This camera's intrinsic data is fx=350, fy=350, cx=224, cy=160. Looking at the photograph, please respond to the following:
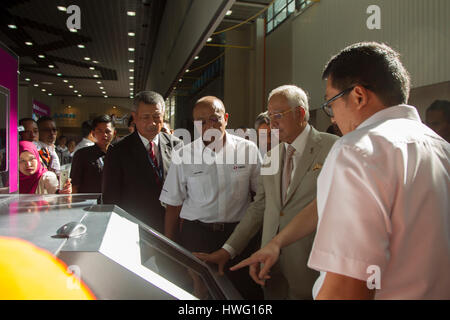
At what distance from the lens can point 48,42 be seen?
28.3 feet

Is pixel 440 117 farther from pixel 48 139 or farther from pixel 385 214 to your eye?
pixel 48 139

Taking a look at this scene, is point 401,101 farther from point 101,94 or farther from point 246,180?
point 101,94

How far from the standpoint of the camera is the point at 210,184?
2.09 meters

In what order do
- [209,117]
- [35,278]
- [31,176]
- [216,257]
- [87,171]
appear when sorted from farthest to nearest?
[87,171]
[31,176]
[209,117]
[216,257]
[35,278]

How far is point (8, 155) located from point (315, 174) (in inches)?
59.9

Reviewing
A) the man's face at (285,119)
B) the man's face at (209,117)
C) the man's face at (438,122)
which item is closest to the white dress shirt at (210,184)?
the man's face at (209,117)

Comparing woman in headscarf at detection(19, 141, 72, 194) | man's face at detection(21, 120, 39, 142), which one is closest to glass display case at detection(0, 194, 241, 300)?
woman in headscarf at detection(19, 141, 72, 194)

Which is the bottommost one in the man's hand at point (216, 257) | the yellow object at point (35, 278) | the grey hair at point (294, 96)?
the man's hand at point (216, 257)

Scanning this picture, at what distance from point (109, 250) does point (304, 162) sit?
3.73 ft

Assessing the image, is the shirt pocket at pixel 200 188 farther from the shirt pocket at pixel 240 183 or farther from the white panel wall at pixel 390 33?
the white panel wall at pixel 390 33

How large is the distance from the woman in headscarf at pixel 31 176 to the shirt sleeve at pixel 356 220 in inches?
102

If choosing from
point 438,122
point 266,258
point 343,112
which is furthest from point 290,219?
point 438,122

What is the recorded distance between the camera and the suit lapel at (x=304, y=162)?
1639 millimetres

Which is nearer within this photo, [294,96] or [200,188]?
[294,96]
